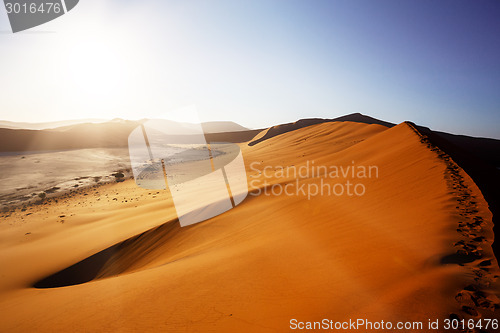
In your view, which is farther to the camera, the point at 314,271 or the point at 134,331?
the point at 314,271

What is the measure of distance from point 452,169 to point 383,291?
17.1 ft

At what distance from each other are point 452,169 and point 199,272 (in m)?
6.94

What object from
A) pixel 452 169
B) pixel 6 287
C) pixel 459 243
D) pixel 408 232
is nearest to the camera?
pixel 459 243

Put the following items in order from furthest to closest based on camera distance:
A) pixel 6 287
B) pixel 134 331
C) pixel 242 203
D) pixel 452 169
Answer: pixel 242 203
pixel 452 169
pixel 6 287
pixel 134 331

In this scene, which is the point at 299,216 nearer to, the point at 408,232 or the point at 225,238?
the point at 225,238

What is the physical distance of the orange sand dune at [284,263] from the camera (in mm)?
2512

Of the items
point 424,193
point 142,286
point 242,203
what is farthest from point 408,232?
point 242,203

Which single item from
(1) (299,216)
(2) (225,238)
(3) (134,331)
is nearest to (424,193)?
(1) (299,216)

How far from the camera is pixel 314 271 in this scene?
3334 millimetres

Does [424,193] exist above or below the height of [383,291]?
above

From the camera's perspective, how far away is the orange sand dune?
2512 millimetres

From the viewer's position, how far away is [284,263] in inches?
148

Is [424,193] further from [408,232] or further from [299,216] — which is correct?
[299,216]

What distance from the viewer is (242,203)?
8.53 metres
